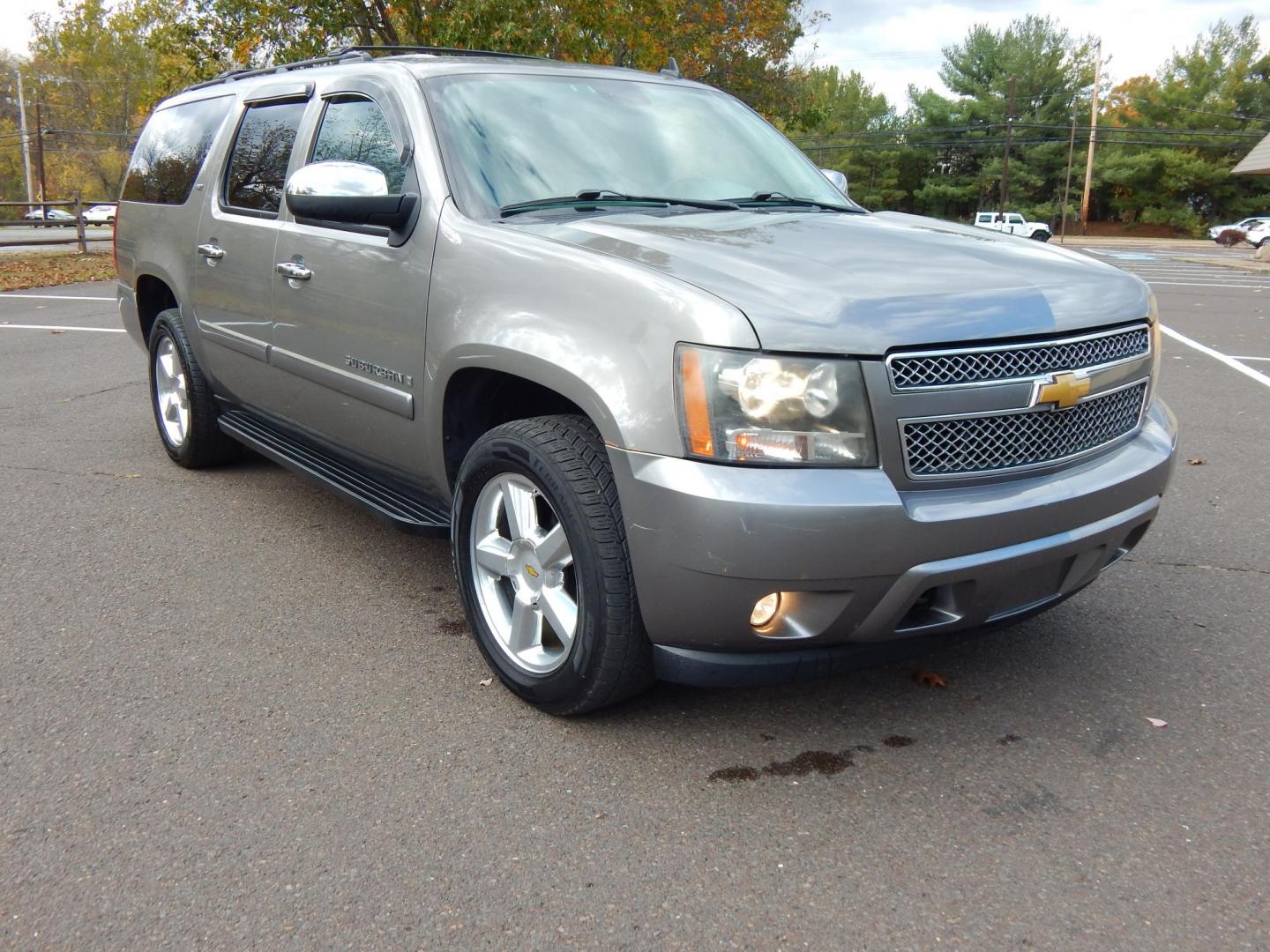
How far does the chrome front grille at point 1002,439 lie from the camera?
261cm

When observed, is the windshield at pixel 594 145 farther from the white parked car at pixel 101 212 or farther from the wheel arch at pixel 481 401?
the white parked car at pixel 101 212

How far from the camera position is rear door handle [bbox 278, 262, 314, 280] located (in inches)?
156

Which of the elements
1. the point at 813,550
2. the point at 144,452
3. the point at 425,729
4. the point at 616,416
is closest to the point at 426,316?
the point at 616,416

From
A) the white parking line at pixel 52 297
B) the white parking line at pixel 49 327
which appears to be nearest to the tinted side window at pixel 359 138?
the white parking line at pixel 49 327

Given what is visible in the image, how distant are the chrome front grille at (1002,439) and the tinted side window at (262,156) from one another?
2.80m

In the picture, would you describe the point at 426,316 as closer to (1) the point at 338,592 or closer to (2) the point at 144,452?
(1) the point at 338,592

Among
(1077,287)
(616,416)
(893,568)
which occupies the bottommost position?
(893,568)

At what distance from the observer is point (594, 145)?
3779mm

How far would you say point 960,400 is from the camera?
262 centimetres

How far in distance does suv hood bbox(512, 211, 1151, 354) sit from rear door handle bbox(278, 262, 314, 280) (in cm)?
106

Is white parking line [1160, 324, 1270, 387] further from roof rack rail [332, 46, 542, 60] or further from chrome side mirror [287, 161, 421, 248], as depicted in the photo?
chrome side mirror [287, 161, 421, 248]

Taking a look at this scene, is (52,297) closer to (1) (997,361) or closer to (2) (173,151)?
(2) (173,151)

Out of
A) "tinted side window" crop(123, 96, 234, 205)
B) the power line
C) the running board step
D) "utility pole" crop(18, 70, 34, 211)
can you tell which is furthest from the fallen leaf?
the power line

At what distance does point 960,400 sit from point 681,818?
46.1 inches
